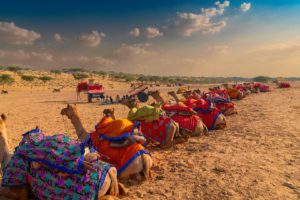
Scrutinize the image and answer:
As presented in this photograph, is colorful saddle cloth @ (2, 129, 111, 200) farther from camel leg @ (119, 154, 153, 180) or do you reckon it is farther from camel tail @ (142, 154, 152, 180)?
camel tail @ (142, 154, 152, 180)

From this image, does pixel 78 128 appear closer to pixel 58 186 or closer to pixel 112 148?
pixel 112 148

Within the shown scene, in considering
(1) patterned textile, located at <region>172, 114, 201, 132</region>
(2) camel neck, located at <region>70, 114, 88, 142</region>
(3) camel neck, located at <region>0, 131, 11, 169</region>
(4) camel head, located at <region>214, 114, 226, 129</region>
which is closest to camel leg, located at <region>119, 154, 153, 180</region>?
(2) camel neck, located at <region>70, 114, 88, 142</region>

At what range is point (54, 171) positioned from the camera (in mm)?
3961

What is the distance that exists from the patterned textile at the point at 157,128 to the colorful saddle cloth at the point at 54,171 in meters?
3.11

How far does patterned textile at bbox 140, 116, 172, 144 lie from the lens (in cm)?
706

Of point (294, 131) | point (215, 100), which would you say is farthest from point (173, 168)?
point (215, 100)

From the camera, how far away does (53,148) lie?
3.96 m

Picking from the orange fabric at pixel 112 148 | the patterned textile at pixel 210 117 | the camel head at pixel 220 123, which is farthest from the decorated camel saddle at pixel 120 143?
the camel head at pixel 220 123

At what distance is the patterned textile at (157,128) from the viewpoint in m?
7.06

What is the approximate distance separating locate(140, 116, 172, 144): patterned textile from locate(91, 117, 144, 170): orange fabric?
71.5 inches

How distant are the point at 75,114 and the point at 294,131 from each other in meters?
6.82

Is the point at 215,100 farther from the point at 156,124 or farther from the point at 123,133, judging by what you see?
the point at 123,133

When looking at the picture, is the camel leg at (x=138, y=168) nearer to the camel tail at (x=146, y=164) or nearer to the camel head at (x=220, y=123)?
the camel tail at (x=146, y=164)

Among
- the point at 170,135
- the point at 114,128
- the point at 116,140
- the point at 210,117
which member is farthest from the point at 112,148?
the point at 210,117
